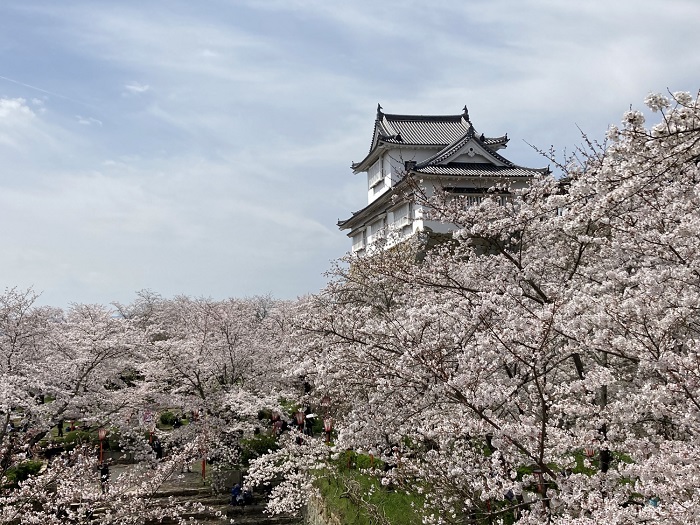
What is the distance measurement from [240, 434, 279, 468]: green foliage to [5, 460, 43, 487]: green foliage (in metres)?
5.74

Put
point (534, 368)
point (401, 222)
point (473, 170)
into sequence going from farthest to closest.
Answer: point (401, 222) → point (473, 170) → point (534, 368)

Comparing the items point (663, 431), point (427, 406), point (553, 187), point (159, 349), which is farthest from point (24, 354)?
point (663, 431)

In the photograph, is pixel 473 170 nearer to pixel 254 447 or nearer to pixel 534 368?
pixel 254 447

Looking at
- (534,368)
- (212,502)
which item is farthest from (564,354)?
(212,502)

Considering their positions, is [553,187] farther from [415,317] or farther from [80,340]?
[80,340]

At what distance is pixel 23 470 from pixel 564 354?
1531cm

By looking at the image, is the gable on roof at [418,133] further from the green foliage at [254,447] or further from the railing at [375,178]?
the green foliage at [254,447]

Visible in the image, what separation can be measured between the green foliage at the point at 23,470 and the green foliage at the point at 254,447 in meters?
Answer: 5.74

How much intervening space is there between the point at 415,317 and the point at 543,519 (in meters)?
2.59

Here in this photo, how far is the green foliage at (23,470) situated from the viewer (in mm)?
14250

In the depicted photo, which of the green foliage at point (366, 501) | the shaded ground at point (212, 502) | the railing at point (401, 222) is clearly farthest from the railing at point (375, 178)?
the green foliage at point (366, 501)

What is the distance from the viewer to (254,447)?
17.1m

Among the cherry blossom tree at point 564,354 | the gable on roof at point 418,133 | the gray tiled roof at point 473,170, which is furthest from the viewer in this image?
the gable on roof at point 418,133

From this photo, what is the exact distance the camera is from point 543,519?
15.1ft
